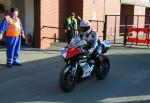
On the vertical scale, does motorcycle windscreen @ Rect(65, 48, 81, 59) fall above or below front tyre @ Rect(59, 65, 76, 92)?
above

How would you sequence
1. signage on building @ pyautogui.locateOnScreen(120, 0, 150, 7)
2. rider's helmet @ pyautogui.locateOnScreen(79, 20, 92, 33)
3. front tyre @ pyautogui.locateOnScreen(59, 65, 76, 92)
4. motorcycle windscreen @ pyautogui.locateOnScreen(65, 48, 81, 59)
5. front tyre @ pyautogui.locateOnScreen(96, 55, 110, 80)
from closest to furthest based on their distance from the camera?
front tyre @ pyautogui.locateOnScreen(59, 65, 76, 92) → motorcycle windscreen @ pyautogui.locateOnScreen(65, 48, 81, 59) → rider's helmet @ pyautogui.locateOnScreen(79, 20, 92, 33) → front tyre @ pyautogui.locateOnScreen(96, 55, 110, 80) → signage on building @ pyautogui.locateOnScreen(120, 0, 150, 7)

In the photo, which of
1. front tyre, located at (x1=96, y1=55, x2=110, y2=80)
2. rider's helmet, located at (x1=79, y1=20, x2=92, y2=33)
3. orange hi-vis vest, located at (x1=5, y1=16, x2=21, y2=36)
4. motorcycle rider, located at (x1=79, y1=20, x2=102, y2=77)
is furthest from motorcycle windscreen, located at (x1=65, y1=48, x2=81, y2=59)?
orange hi-vis vest, located at (x1=5, y1=16, x2=21, y2=36)

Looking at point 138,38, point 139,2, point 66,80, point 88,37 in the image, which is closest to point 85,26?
point 88,37

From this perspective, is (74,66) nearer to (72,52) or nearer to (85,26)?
(72,52)

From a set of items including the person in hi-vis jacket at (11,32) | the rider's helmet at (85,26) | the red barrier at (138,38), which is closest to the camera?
the rider's helmet at (85,26)

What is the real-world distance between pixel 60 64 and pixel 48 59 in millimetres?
1269

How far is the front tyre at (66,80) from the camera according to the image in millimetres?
8344

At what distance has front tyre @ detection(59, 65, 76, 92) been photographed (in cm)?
834

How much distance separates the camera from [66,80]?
8.45 m

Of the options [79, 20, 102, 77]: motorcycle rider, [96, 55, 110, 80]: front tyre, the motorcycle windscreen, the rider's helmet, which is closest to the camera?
the motorcycle windscreen

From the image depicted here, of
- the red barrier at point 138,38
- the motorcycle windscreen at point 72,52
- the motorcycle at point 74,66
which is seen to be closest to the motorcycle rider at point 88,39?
the motorcycle at point 74,66

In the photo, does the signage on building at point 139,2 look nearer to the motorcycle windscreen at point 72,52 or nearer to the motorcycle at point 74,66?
the motorcycle at point 74,66

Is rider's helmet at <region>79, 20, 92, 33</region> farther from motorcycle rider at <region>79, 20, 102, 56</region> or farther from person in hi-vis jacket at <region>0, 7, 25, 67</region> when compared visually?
person in hi-vis jacket at <region>0, 7, 25, 67</region>

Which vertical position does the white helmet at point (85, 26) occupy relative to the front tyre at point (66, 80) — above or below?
above
